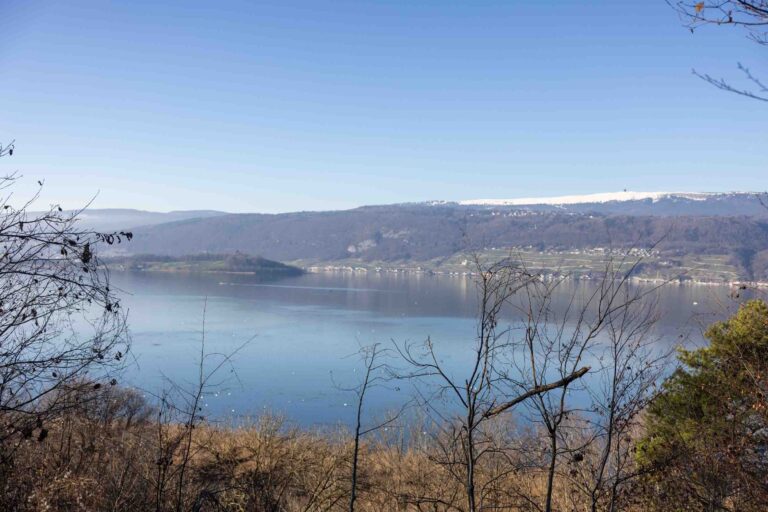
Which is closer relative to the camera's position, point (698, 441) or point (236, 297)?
point (698, 441)

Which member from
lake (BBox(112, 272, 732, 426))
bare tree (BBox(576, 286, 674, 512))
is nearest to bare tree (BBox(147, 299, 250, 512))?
lake (BBox(112, 272, 732, 426))

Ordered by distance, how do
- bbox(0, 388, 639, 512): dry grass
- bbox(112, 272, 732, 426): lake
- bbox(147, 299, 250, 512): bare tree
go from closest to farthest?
bbox(147, 299, 250, 512): bare tree, bbox(0, 388, 639, 512): dry grass, bbox(112, 272, 732, 426): lake

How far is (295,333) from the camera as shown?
39344 mm

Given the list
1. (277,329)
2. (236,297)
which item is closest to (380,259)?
(236,297)

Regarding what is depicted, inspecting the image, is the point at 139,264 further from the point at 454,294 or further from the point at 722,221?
the point at 722,221

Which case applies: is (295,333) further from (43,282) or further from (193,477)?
(43,282)

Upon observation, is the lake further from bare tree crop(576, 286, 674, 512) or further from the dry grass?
the dry grass

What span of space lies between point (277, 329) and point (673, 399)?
113 feet

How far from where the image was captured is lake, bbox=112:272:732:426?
73.1 ft

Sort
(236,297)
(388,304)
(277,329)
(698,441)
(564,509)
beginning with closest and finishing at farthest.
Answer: (564,509)
(698,441)
(277,329)
(388,304)
(236,297)

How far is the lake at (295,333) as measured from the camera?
22281 mm

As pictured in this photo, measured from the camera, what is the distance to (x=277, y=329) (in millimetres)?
40875

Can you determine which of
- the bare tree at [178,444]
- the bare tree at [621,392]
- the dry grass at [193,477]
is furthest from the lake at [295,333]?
the dry grass at [193,477]

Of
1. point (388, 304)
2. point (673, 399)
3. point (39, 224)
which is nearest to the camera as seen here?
point (39, 224)
